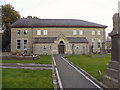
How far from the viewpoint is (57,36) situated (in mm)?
39438

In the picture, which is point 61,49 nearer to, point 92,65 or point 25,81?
point 92,65

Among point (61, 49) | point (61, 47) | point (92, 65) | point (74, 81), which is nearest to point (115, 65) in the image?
point (74, 81)

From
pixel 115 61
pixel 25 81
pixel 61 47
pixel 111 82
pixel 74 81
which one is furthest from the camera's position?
pixel 61 47

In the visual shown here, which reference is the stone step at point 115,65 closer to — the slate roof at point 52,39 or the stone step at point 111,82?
the stone step at point 111,82

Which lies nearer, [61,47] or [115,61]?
[115,61]

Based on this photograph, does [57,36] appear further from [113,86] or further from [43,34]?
[113,86]

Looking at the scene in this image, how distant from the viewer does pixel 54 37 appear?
3925 centimetres

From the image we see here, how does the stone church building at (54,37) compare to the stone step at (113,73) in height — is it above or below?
above

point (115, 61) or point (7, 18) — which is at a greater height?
point (7, 18)

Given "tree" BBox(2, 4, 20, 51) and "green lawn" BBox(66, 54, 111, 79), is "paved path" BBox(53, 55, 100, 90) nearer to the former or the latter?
"green lawn" BBox(66, 54, 111, 79)

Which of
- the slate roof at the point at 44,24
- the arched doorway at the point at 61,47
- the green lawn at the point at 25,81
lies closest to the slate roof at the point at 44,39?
the arched doorway at the point at 61,47

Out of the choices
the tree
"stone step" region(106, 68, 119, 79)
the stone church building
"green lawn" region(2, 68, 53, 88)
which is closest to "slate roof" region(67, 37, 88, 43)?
the stone church building

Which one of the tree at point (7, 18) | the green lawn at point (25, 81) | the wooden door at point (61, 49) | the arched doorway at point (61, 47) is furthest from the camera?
the tree at point (7, 18)

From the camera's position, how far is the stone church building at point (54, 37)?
37.1 meters
